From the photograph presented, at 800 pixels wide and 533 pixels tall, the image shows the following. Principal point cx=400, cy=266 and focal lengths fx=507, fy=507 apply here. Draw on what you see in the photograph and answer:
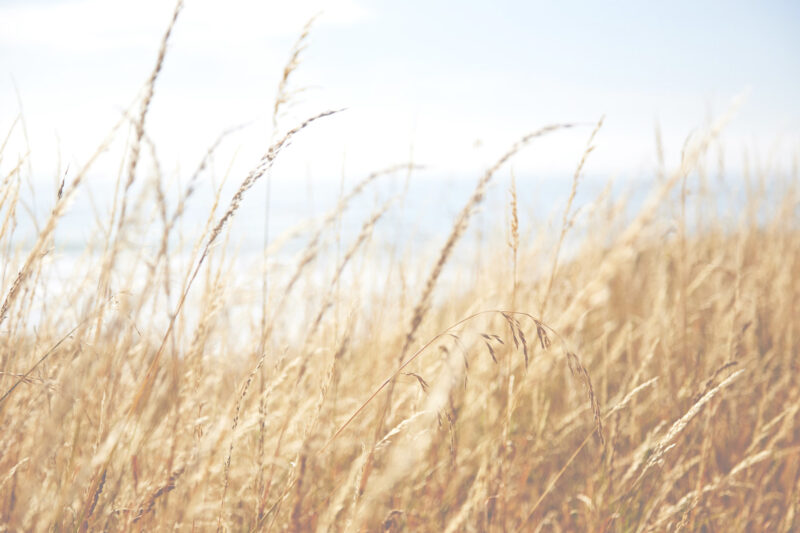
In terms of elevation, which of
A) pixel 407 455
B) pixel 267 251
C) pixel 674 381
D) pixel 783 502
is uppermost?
pixel 267 251

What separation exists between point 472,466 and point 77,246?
38.6ft

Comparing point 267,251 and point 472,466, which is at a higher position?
point 267,251

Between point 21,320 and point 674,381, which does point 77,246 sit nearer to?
point 21,320

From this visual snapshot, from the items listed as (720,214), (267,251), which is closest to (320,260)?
(267,251)

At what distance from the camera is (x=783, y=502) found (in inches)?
66.1

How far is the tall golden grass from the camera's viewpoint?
95 cm

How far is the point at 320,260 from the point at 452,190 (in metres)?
1.24

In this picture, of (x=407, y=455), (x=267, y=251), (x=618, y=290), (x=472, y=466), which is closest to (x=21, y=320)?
(x=267, y=251)

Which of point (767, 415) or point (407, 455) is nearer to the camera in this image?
point (407, 455)

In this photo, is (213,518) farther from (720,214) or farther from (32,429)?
(720,214)

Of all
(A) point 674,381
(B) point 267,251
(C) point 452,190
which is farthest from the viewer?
(C) point 452,190

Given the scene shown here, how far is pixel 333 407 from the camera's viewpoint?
5.00 feet

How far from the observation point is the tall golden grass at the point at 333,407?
37.4 inches

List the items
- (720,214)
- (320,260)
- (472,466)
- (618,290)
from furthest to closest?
(720,214) → (618,290) → (320,260) → (472,466)
